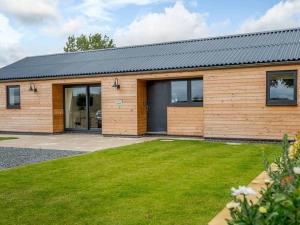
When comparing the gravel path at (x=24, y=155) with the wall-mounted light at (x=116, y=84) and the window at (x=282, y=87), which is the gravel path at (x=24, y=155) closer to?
the wall-mounted light at (x=116, y=84)

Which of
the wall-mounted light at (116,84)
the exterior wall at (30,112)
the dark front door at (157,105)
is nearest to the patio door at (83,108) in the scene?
the exterior wall at (30,112)

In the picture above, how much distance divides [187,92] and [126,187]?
344 inches

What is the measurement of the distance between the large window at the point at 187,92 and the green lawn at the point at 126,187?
4.57 m

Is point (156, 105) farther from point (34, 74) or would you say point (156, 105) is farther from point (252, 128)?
point (34, 74)

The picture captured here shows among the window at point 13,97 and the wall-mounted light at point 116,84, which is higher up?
the wall-mounted light at point 116,84

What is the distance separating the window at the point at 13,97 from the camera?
17625 millimetres

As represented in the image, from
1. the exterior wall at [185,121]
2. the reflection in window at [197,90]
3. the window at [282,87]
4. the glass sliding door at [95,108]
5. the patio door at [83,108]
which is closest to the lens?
the window at [282,87]

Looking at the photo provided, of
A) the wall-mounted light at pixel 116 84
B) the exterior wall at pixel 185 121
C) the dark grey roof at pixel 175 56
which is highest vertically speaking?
the dark grey roof at pixel 175 56

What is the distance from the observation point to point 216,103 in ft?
41.7

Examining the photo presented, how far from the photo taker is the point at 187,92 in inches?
557

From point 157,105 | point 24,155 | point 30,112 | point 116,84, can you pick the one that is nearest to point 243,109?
point 157,105

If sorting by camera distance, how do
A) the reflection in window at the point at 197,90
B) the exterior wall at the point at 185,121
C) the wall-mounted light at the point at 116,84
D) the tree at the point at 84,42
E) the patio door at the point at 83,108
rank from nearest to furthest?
1. the exterior wall at the point at 185,121
2. the reflection in window at the point at 197,90
3. the wall-mounted light at the point at 116,84
4. the patio door at the point at 83,108
5. the tree at the point at 84,42

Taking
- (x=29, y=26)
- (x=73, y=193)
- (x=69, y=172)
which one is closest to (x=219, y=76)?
(x=69, y=172)

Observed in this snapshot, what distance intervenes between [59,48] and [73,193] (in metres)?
57.2
